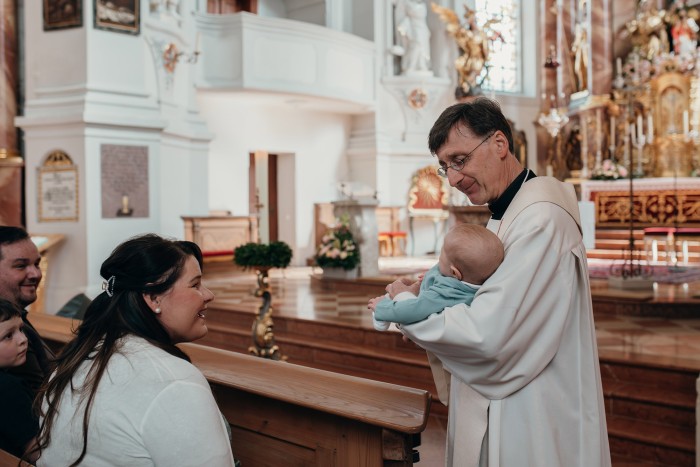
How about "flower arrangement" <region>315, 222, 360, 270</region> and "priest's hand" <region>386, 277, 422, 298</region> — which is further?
"flower arrangement" <region>315, 222, 360, 270</region>

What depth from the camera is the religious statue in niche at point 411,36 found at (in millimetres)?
14352

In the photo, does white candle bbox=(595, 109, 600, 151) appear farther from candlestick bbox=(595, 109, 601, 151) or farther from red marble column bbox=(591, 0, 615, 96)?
red marble column bbox=(591, 0, 615, 96)

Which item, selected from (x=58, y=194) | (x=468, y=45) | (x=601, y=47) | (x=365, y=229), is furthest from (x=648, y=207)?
(x=58, y=194)

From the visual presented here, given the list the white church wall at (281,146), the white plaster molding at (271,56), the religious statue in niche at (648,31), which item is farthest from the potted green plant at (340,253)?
the religious statue in niche at (648,31)

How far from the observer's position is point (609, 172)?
40.9 feet

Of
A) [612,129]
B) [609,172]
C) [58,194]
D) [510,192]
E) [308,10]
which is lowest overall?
[510,192]

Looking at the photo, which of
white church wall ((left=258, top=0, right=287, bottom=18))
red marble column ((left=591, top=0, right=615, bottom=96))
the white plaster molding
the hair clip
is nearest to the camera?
the hair clip

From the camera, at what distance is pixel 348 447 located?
1.91 meters

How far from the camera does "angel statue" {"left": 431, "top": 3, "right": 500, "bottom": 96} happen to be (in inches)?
558

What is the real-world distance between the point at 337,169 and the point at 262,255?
9.30 metres

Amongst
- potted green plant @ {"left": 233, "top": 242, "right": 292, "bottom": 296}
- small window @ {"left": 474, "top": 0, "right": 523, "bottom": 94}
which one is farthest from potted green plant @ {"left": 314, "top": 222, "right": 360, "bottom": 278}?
small window @ {"left": 474, "top": 0, "right": 523, "bottom": 94}

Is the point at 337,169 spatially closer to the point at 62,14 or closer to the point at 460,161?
the point at 62,14

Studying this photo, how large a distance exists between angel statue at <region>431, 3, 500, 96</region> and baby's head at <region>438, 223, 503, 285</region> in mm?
13031

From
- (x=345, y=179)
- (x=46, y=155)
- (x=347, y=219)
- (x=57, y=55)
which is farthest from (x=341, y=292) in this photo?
(x=345, y=179)
